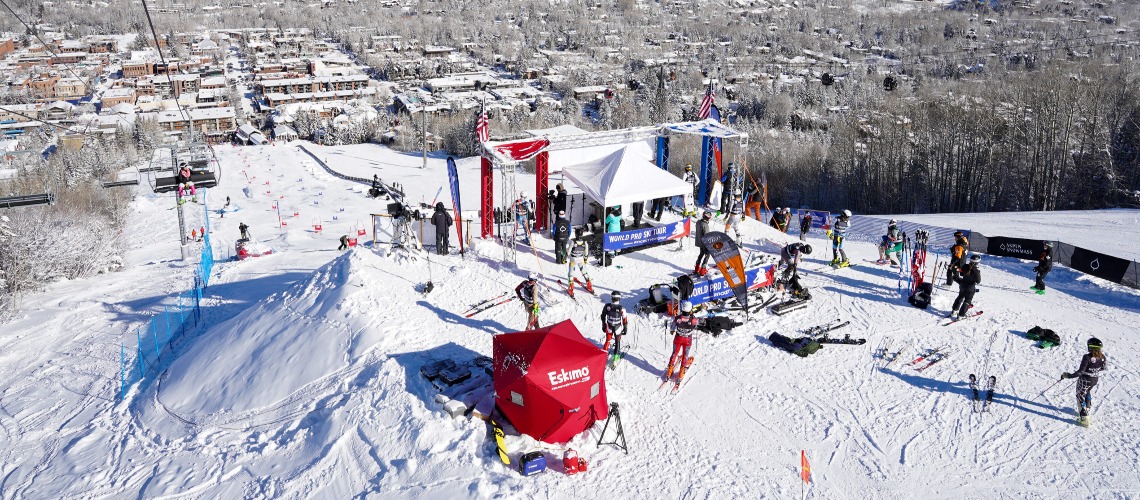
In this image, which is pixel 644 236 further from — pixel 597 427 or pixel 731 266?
pixel 597 427

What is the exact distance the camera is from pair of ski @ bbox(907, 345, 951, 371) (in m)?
12.0

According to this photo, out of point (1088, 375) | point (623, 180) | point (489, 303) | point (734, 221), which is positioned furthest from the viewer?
point (734, 221)

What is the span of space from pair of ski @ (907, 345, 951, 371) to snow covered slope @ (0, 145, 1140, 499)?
0.12 m

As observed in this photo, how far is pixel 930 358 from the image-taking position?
1225cm

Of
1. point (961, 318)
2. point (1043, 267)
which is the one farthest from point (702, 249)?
point (1043, 267)

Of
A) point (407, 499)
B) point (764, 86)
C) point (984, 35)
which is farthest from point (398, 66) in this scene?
point (407, 499)

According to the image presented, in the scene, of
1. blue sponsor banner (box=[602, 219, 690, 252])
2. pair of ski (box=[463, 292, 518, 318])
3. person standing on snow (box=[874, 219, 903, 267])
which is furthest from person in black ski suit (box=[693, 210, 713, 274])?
person standing on snow (box=[874, 219, 903, 267])

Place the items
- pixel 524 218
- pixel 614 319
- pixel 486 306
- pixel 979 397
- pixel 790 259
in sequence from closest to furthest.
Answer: pixel 979 397 → pixel 614 319 → pixel 486 306 → pixel 790 259 → pixel 524 218

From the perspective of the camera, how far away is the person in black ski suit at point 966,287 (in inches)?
526

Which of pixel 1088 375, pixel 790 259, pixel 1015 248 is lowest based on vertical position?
pixel 1015 248

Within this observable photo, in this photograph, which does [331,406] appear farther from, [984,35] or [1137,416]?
[984,35]

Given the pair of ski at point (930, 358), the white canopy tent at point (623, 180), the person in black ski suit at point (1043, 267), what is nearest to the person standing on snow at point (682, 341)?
the pair of ski at point (930, 358)

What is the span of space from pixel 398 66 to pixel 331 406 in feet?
389

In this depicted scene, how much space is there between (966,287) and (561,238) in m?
8.20
